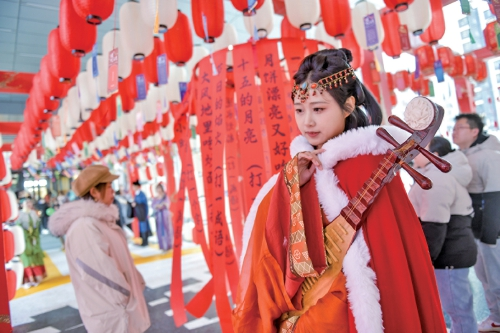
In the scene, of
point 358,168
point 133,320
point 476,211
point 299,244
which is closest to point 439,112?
point 358,168

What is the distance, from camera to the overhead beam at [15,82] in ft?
20.8

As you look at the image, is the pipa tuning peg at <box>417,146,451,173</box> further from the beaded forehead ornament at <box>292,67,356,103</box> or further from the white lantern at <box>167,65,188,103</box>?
the white lantern at <box>167,65,188,103</box>

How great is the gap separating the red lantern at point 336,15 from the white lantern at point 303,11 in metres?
0.15

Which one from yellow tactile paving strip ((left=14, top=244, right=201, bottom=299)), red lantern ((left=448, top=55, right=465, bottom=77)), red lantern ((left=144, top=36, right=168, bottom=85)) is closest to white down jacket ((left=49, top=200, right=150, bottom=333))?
red lantern ((left=144, top=36, right=168, bottom=85))

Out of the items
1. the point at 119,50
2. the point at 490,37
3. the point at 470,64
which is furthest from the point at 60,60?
the point at 470,64

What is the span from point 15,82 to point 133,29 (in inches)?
179

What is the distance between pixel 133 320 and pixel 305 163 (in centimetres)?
161

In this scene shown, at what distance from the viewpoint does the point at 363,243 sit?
96cm

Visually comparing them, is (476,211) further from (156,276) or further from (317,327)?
(156,276)

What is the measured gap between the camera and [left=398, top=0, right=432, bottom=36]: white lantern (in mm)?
3221

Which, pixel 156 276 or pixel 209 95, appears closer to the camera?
pixel 209 95

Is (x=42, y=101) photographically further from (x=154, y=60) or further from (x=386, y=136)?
(x=386, y=136)

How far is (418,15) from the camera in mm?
3240

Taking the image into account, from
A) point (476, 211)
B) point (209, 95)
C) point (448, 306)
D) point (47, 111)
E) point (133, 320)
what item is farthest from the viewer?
point (47, 111)
